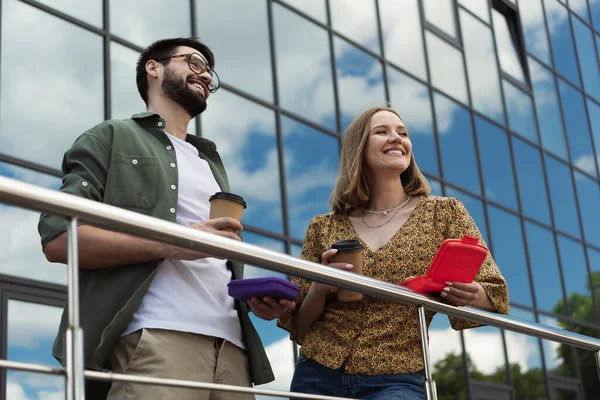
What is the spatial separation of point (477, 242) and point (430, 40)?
1106 centimetres

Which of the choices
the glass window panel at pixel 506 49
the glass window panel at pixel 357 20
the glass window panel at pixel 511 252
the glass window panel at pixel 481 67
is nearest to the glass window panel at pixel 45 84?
the glass window panel at pixel 357 20

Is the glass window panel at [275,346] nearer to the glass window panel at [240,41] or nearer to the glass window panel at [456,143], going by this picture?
the glass window panel at [240,41]

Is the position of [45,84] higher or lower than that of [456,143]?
lower

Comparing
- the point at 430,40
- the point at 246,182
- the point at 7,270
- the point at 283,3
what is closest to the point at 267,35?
the point at 283,3

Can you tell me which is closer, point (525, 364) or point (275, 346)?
point (275, 346)

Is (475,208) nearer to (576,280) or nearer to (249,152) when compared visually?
(576,280)

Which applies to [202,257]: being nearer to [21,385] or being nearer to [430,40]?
[21,385]

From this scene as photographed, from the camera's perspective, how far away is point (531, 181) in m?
15.2

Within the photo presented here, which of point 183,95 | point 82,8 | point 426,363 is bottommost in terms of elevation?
point 426,363

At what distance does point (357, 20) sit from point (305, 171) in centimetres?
269

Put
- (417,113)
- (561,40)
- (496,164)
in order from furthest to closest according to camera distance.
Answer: (561,40) → (496,164) → (417,113)

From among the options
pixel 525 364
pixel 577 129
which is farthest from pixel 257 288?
pixel 577 129

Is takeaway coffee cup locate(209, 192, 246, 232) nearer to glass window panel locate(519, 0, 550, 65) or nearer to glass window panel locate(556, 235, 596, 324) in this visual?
glass window panel locate(556, 235, 596, 324)

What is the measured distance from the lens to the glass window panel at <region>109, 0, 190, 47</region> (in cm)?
886
